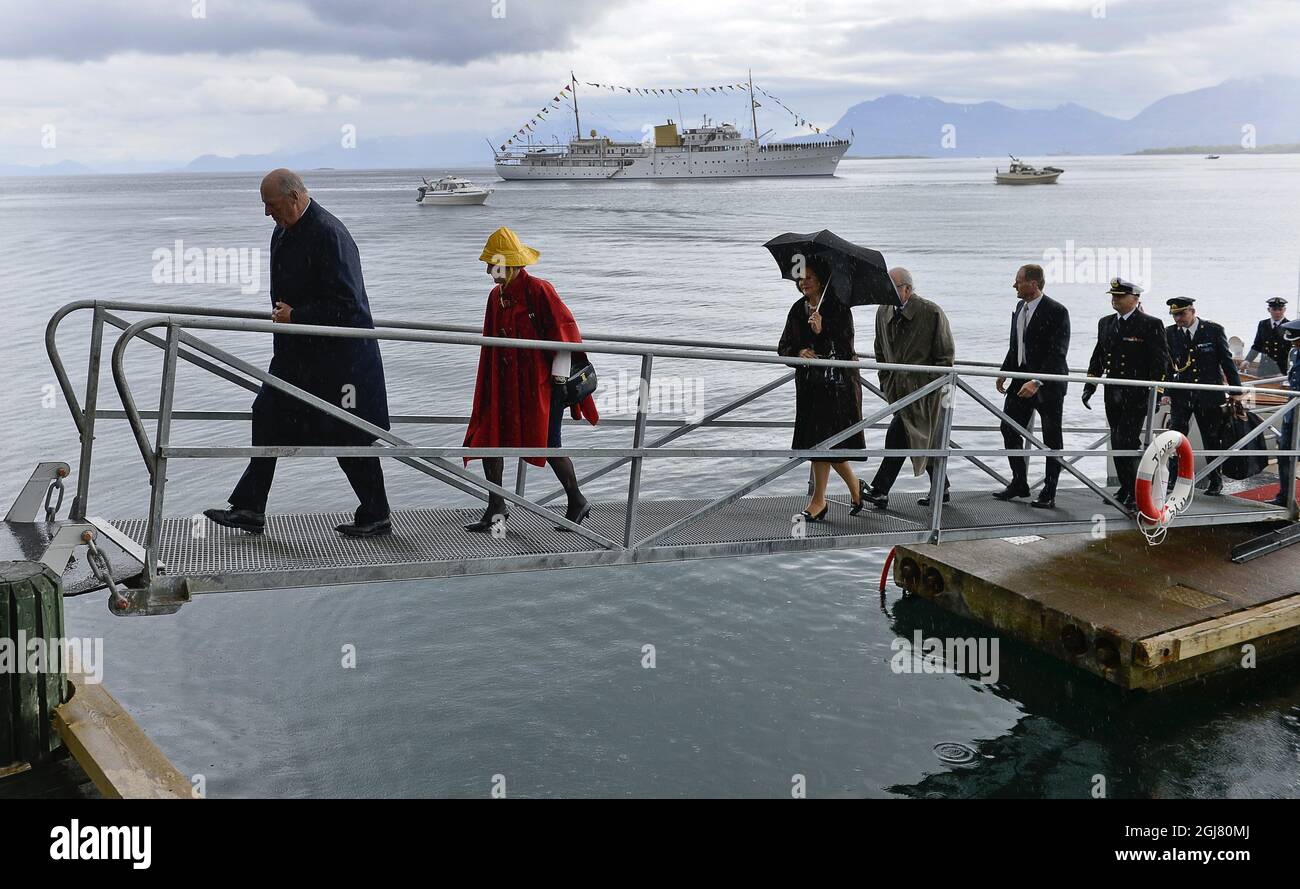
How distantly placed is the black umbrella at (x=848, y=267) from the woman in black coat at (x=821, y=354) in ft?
0.26

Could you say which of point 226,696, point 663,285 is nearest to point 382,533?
point 226,696

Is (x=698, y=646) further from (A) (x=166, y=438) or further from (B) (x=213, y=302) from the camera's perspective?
(B) (x=213, y=302)

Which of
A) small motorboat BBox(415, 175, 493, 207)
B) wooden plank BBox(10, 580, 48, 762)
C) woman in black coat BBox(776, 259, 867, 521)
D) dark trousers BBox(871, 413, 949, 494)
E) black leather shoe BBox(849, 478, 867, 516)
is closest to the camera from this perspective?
wooden plank BBox(10, 580, 48, 762)

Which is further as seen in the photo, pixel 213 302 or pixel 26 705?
pixel 213 302

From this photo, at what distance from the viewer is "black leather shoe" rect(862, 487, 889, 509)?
312 inches

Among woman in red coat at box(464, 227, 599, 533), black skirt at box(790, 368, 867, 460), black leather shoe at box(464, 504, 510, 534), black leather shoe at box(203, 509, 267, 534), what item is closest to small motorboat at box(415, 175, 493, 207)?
black skirt at box(790, 368, 867, 460)

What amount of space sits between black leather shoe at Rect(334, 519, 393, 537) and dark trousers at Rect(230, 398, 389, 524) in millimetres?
21

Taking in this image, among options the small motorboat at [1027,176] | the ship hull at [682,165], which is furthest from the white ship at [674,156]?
the small motorboat at [1027,176]

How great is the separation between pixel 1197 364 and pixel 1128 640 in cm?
393

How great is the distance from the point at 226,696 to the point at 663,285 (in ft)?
123

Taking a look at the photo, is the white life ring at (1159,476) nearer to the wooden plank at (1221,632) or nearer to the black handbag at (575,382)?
the wooden plank at (1221,632)

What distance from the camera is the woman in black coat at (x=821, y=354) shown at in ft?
23.1

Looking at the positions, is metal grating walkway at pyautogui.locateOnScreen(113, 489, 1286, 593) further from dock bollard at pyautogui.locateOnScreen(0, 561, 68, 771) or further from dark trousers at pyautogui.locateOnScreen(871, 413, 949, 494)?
dock bollard at pyautogui.locateOnScreen(0, 561, 68, 771)
